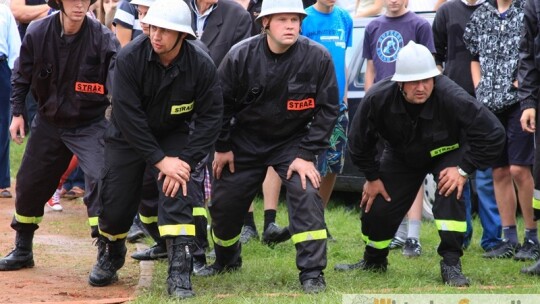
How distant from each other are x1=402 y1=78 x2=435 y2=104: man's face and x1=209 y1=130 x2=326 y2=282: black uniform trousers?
2.83 ft

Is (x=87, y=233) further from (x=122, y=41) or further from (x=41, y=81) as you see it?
(x=41, y=81)

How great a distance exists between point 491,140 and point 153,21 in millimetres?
2514

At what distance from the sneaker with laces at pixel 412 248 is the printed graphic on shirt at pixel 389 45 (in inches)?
62.7

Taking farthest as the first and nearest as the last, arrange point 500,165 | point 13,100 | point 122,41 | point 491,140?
point 122,41, point 500,165, point 13,100, point 491,140

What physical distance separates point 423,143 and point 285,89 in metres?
1.09

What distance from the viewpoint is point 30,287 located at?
8.01 metres

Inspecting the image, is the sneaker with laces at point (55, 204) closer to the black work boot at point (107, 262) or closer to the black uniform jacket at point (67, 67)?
the black uniform jacket at point (67, 67)

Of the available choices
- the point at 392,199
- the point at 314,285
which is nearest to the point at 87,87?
the point at 314,285

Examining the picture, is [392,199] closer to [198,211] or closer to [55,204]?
[198,211]

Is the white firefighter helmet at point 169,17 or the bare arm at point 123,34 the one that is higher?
the white firefighter helmet at point 169,17

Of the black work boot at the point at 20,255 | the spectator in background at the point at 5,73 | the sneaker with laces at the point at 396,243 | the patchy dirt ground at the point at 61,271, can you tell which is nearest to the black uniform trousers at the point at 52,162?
the black work boot at the point at 20,255

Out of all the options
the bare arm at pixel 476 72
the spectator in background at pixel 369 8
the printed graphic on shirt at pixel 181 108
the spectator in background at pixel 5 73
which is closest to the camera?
the printed graphic on shirt at pixel 181 108

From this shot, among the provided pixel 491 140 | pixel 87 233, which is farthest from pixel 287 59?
pixel 87 233

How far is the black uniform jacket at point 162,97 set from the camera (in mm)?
7590
